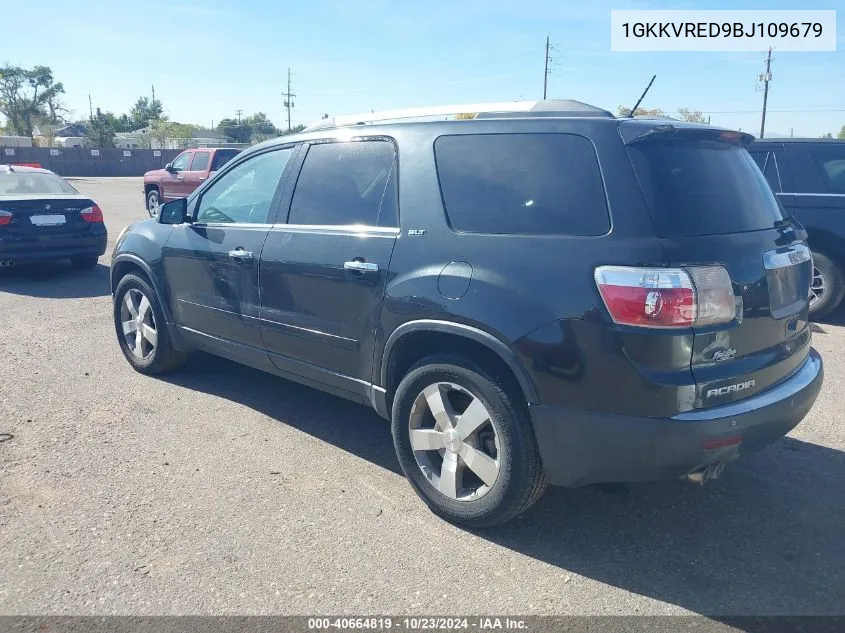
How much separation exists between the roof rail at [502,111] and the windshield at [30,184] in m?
7.57

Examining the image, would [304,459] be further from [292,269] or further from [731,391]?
[731,391]

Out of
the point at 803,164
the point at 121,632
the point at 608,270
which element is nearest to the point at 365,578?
the point at 121,632

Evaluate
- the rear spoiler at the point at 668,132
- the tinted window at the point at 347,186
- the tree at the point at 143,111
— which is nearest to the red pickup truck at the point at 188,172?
the tinted window at the point at 347,186

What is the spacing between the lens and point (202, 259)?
15.9ft

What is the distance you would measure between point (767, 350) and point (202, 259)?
138 inches

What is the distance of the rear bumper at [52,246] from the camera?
9281 millimetres

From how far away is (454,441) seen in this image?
135 inches

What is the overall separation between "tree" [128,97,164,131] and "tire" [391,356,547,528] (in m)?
114

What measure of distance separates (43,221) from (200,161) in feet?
29.2

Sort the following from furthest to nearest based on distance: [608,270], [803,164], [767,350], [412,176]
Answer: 1. [803,164]
2. [412,176]
3. [767,350]
4. [608,270]

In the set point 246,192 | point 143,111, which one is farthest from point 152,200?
Answer: point 143,111

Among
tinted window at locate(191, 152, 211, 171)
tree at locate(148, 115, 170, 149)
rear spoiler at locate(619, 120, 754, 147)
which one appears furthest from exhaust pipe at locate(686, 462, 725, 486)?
tree at locate(148, 115, 170, 149)

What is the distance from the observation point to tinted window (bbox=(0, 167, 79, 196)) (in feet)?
32.0

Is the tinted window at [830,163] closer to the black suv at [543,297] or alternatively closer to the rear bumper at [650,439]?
the black suv at [543,297]
